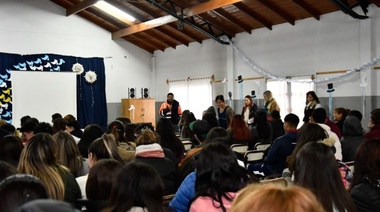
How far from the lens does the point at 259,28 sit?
10.4 m

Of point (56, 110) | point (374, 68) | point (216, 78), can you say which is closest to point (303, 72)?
point (374, 68)

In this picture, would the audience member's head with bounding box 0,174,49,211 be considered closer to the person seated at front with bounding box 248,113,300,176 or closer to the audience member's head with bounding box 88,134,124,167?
the audience member's head with bounding box 88,134,124,167

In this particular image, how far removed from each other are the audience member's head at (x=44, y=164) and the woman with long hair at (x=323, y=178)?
4.96 ft

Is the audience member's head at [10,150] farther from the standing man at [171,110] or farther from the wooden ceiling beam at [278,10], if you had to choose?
the standing man at [171,110]

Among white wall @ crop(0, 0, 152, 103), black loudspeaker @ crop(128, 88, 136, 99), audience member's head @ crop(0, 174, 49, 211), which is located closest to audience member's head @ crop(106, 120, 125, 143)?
audience member's head @ crop(0, 174, 49, 211)

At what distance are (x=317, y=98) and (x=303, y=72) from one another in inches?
45.9

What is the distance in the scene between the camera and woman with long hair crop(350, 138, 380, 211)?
234 cm

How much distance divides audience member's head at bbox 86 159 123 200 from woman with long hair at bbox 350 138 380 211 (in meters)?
1.43

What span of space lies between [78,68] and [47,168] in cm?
1009

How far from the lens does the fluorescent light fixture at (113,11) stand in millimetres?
11583

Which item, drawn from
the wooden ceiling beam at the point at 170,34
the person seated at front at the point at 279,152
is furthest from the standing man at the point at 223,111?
the person seated at front at the point at 279,152

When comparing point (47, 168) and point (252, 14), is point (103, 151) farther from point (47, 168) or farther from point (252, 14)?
point (252, 14)

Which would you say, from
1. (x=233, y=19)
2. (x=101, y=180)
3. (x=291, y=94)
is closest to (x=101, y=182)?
(x=101, y=180)

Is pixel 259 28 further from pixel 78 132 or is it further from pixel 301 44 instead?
pixel 78 132
